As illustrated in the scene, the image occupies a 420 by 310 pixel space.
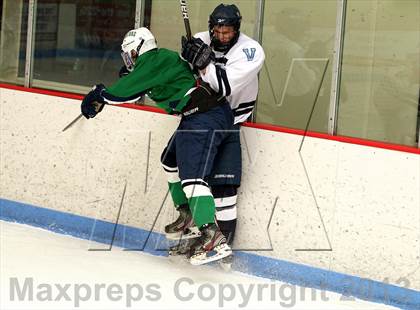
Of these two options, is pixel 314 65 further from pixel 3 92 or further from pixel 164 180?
pixel 3 92

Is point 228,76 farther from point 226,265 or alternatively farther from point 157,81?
point 226,265

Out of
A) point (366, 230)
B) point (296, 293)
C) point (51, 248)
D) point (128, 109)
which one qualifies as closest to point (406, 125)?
point (366, 230)

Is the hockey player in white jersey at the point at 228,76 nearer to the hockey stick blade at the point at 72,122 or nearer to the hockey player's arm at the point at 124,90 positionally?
the hockey player's arm at the point at 124,90

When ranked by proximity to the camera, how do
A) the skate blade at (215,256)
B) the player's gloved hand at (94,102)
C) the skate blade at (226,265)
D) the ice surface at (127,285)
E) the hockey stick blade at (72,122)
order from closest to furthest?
1. the ice surface at (127,285)
2. the skate blade at (215,256)
3. the player's gloved hand at (94,102)
4. the skate blade at (226,265)
5. the hockey stick blade at (72,122)

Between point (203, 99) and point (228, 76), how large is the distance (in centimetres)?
16

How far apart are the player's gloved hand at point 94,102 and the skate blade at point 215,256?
0.73 m

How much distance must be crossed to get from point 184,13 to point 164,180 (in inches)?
31.0

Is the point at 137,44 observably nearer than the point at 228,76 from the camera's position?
No

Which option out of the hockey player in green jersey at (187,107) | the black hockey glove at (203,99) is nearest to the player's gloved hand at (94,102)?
the hockey player in green jersey at (187,107)

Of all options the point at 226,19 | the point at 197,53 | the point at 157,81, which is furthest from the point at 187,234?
the point at 226,19

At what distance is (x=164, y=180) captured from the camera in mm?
4379

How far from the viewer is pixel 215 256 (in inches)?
149

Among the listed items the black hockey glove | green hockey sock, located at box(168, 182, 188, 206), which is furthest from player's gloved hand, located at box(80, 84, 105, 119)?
green hockey sock, located at box(168, 182, 188, 206)

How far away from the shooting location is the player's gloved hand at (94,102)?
3.91 meters
